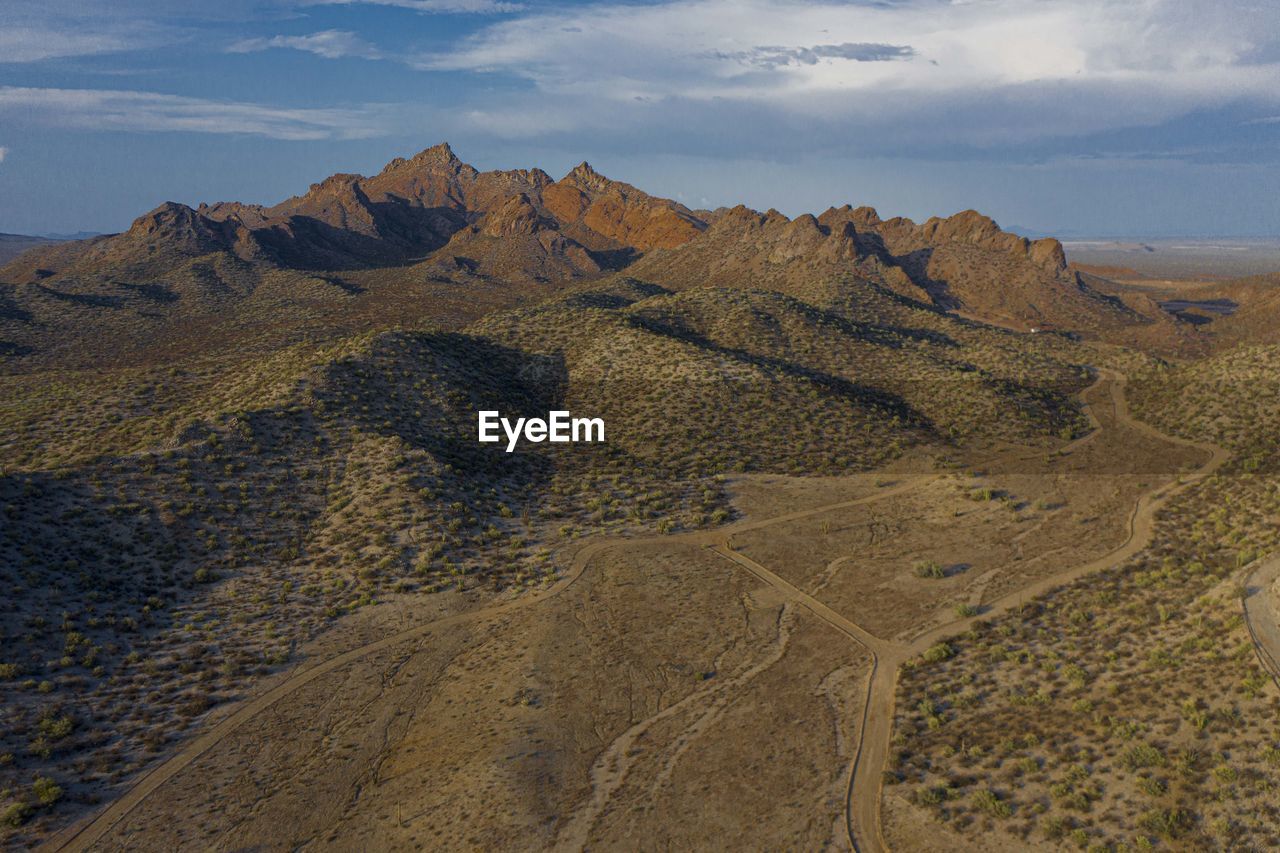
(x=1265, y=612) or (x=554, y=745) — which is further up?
(x=1265, y=612)

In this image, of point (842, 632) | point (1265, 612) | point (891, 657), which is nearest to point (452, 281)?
point (842, 632)

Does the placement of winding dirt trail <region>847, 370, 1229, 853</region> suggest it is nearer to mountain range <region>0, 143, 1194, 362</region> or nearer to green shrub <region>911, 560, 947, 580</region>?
green shrub <region>911, 560, 947, 580</region>

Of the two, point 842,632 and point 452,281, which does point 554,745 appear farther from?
point 452,281

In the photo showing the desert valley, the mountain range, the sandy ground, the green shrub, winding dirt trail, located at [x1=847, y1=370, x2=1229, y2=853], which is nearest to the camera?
winding dirt trail, located at [x1=847, y1=370, x2=1229, y2=853]

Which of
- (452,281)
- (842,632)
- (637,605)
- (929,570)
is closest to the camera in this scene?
(842,632)

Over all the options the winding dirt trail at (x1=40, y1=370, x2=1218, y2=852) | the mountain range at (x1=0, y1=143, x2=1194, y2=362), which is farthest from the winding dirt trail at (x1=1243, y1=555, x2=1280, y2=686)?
the mountain range at (x1=0, y1=143, x2=1194, y2=362)

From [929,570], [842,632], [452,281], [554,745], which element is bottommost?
[554,745]

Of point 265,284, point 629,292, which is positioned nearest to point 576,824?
point 629,292

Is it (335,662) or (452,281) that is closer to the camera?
(335,662)

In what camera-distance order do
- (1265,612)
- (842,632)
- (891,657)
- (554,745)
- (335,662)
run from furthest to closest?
(842,632)
(335,662)
(891,657)
(1265,612)
(554,745)
